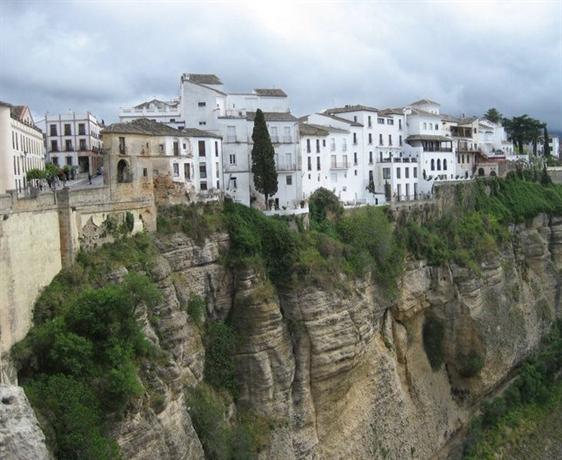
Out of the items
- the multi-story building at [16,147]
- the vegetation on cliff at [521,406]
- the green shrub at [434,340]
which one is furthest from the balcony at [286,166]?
the vegetation on cliff at [521,406]

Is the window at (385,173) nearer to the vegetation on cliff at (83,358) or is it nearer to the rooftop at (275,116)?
the rooftop at (275,116)

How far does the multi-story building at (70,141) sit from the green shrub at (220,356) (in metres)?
18.9

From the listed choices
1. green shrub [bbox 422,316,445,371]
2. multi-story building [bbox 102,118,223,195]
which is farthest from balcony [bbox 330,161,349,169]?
green shrub [bbox 422,316,445,371]

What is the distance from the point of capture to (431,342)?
127 ft

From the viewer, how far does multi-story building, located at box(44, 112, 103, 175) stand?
4319 cm

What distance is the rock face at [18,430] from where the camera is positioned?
16.1m

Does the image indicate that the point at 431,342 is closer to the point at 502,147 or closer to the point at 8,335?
the point at 8,335

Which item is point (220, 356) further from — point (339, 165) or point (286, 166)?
point (339, 165)

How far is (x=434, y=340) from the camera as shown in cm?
3875

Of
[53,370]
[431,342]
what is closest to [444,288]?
[431,342]

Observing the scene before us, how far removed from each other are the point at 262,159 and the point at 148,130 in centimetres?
614

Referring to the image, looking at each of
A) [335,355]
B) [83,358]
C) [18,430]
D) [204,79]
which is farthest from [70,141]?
[18,430]

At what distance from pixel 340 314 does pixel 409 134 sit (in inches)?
925

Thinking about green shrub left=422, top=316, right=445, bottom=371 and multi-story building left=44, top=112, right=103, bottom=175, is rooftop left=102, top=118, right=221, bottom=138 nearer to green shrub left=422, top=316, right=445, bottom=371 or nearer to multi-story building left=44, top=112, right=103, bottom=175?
multi-story building left=44, top=112, right=103, bottom=175
